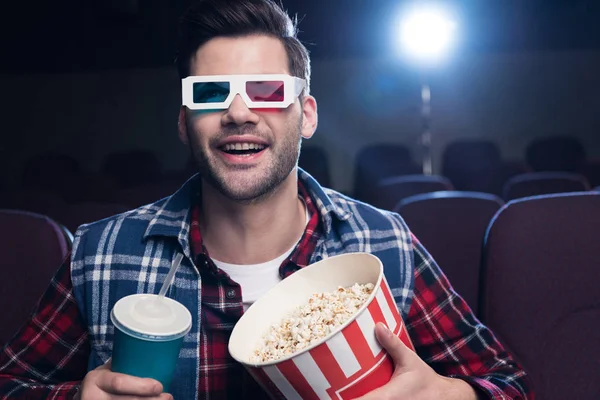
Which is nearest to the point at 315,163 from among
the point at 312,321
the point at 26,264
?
the point at 26,264

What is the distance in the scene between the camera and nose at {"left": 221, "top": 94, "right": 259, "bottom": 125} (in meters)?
1.08

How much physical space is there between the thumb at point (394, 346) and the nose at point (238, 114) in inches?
18.3

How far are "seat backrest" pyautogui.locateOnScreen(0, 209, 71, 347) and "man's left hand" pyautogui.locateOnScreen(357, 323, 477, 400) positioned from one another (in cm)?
89

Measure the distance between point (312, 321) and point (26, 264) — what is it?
0.88 m

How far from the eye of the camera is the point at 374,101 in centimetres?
875

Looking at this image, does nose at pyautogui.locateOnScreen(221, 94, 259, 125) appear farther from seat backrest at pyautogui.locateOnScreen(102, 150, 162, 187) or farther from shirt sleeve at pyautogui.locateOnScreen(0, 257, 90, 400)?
seat backrest at pyautogui.locateOnScreen(102, 150, 162, 187)

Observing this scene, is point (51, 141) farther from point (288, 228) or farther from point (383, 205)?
point (288, 228)

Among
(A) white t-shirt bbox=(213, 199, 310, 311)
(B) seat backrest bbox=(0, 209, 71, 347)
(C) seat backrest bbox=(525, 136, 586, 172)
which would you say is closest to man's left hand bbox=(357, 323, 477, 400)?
(A) white t-shirt bbox=(213, 199, 310, 311)

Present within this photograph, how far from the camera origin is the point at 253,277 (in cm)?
119

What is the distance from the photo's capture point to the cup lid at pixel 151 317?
0.77 meters

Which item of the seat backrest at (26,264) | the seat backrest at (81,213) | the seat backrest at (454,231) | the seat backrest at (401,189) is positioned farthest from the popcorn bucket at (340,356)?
the seat backrest at (401,189)

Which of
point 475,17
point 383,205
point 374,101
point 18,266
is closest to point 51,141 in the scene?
point 374,101

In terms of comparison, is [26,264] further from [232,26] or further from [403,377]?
[403,377]

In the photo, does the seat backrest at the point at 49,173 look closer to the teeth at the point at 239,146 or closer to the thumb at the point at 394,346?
the teeth at the point at 239,146
